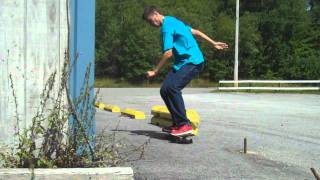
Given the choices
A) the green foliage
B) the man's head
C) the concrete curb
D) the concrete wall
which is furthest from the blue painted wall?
the green foliage

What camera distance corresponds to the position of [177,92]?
7.15 metres

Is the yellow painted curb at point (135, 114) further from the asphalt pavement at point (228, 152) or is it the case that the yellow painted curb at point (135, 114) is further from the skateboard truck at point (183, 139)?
the skateboard truck at point (183, 139)

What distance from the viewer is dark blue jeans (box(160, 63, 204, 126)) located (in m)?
7.15

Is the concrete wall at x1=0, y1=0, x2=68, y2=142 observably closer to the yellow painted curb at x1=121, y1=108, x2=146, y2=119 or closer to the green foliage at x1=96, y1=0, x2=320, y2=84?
the yellow painted curb at x1=121, y1=108, x2=146, y2=119

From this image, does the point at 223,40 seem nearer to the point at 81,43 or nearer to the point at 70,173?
the point at 81,43

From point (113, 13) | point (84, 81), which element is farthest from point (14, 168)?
point (113, 13)

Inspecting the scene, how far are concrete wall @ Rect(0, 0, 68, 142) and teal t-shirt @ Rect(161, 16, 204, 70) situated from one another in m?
2.53

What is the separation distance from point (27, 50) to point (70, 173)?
1152mm

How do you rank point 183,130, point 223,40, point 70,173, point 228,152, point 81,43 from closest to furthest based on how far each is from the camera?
1. point 70,173
2. point 81,43
3. point 228,152
4. point 183,130
5. point 223,40

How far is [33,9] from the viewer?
15.6ft

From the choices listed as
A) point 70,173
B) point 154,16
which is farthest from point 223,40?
point 70,173

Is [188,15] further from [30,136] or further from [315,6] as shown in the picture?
[30,136]

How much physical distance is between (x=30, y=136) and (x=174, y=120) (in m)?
2.87

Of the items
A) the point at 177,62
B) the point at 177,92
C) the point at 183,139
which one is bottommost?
the point at 183,139
